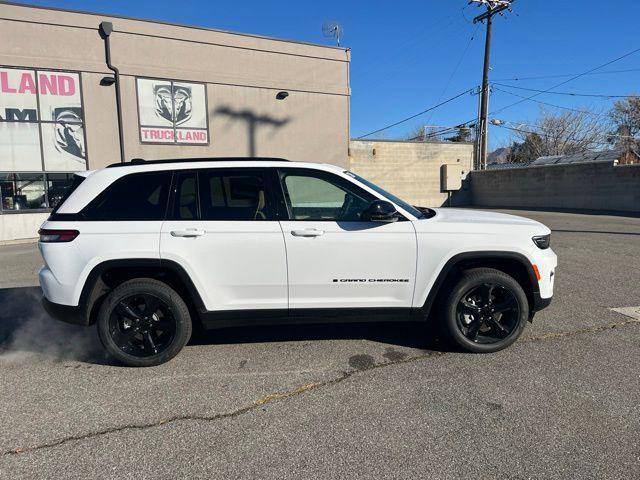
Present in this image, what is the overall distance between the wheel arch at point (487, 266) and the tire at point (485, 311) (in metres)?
0.09

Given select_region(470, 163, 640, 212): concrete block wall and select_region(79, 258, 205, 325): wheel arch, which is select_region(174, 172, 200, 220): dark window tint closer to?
select_region(79, 258, 205, 325): wheel arch

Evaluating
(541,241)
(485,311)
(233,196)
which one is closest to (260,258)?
(233,196)

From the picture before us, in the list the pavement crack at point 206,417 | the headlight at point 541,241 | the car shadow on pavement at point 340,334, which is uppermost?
the headlight at point 541,241

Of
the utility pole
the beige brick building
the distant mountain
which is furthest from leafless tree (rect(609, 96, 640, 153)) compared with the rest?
the beige brick building

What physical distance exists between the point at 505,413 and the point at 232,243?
239cm

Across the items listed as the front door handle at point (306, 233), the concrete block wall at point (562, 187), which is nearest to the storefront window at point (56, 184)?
the front door handle at point (306, 233)

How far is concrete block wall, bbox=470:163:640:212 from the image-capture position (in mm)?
19625

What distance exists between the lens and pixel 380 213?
3570 millimetres

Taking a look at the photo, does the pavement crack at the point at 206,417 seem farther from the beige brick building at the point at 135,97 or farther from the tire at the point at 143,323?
the beige brick building at the point at 135,97

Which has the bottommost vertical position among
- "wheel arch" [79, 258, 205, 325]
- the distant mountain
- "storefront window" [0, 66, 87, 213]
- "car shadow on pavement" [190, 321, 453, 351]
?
"car shadow on pavement" [190, 321, 453, 351]

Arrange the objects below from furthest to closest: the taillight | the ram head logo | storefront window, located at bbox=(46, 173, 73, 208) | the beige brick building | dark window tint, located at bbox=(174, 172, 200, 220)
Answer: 1. the ram head logo
2. storefront window, located at bbox=(46, 173, 73, 208)
3. the beige brick building
4. dark window tint, located at bbox=(174, 172, 200, 220)
5. the taillight

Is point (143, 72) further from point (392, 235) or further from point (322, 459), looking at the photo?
point (322, 459)

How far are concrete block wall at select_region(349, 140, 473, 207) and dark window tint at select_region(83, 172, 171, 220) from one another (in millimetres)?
19557

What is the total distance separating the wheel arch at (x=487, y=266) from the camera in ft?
12.2
